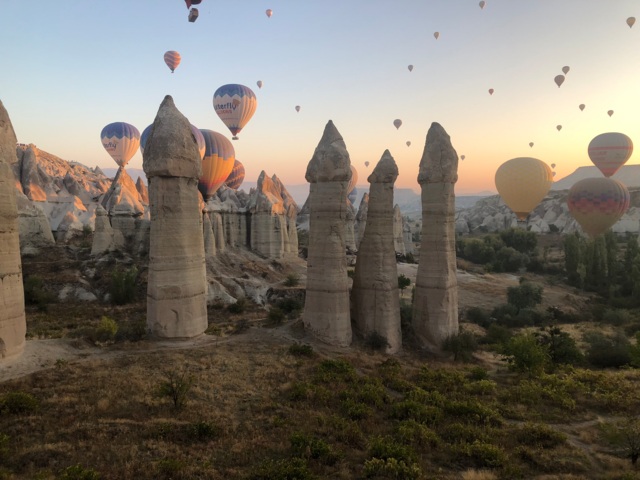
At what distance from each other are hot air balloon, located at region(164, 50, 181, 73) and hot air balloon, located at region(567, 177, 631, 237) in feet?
196

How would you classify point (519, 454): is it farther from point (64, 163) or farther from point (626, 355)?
point (64, 163)

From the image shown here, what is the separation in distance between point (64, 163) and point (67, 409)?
11928cm

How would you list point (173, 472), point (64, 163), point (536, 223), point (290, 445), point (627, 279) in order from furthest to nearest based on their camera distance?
point (536, 223)
point (64, 163)
point (627, 279)
point (290, 445)
point (173, 472)

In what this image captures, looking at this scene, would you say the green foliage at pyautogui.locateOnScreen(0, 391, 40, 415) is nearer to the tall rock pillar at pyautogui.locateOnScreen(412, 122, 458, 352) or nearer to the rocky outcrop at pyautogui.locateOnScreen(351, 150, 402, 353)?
the rocky outcrop at pyautogui.locateOnScreen(351, 150, 402, 353)

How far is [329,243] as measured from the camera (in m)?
21.4

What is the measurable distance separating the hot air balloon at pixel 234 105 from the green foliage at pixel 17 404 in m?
56.2

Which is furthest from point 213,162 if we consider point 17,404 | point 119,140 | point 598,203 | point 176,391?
point 598,203

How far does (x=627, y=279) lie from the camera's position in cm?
5119

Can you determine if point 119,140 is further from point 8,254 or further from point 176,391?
point 176,391

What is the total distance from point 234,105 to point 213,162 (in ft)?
52.7

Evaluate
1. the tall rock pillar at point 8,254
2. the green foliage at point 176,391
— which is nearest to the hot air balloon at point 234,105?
the tall rock pillar at point 8,254

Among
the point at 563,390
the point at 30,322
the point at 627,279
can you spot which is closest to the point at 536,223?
the point at 627,279

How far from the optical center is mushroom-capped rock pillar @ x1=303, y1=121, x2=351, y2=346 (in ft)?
70.0

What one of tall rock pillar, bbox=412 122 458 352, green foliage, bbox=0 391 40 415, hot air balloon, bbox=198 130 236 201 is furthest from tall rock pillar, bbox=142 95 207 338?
hot air balloon, bbox=198 130 236 201
